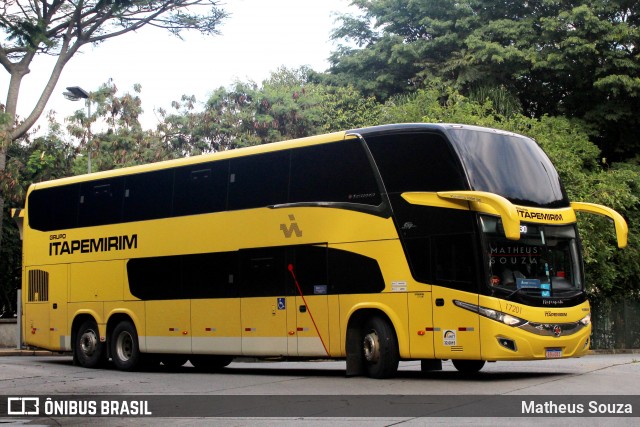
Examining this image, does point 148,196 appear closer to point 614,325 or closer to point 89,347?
point 89,347

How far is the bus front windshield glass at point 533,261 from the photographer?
16.0 m

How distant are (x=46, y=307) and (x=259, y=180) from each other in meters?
7.68

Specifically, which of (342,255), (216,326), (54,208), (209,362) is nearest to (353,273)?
(342,255)

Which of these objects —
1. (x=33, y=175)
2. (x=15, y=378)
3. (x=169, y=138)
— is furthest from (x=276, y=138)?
(x=15, y=378)

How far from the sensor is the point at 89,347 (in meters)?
23.0

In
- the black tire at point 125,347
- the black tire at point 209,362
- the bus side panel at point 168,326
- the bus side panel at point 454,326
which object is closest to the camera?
the bus side panel at point 454,326

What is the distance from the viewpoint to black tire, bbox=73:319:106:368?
22.8 meters

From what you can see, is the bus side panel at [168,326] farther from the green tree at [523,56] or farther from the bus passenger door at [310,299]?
the green tree at [523,56]

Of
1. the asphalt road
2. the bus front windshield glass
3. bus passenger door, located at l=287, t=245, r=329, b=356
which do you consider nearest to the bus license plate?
the asphalt road

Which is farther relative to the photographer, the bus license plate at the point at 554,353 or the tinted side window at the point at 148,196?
the tinted side window at the point at 148,196

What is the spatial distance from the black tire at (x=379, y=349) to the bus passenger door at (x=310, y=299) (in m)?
0.90

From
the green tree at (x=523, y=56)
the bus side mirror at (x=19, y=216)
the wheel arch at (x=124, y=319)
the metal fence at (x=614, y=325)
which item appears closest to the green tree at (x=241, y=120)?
the green tree at (x=523, y=56)

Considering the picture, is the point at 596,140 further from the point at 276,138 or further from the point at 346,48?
the point at 276,138

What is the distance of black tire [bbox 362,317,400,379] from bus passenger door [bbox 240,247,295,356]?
1.86 m
